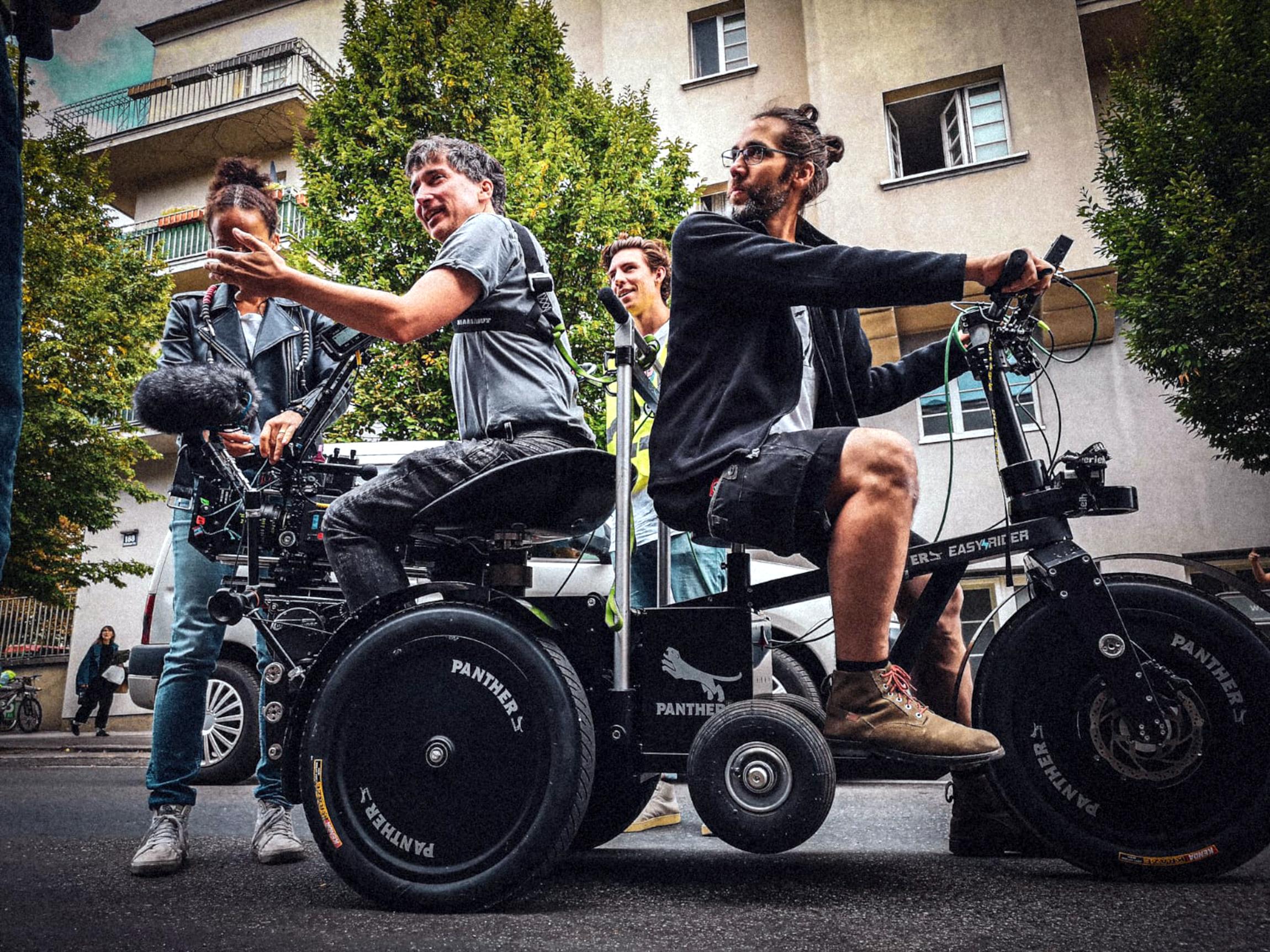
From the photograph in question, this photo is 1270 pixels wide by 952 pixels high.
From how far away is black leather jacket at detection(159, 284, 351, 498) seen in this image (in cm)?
329

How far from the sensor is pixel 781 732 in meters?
2.04

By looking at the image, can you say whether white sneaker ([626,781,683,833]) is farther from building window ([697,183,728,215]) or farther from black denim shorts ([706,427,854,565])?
building window ([697,183,728,215])

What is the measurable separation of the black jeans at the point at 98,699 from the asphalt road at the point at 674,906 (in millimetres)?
14163

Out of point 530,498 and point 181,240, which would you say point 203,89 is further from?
point 530,498

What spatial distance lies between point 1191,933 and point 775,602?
3.70ft

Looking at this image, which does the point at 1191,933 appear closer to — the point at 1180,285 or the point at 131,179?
the point at 1180,285

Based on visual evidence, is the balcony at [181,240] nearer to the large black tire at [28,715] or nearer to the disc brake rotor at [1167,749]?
the large black tire at [28,715]

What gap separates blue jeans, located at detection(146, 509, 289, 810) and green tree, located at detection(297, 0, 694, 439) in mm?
6937

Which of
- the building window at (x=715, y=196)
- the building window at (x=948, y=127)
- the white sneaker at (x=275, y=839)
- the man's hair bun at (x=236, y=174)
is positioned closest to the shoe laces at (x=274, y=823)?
the white sneaker at (x=275, y=839)

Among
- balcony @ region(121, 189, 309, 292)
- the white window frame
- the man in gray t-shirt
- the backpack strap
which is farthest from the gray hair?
balcony @ region(121, 189, 309, 292)

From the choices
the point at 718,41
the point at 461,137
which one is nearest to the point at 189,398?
the point at 461,137

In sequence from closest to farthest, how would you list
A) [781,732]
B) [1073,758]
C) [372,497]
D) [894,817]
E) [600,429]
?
1. [781,732]
2. [1073,758]
3. [372,497]
4. [894,817]
5. [600,429]

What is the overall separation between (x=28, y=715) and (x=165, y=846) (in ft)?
63.7

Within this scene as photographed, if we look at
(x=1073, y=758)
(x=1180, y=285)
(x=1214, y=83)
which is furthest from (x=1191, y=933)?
(x=1214, y=83)
